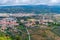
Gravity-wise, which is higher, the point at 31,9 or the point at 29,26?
the point at 31,9

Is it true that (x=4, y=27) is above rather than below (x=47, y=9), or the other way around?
below

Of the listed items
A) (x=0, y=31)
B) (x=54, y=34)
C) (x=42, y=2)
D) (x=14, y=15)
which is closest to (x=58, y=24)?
(x=54, y=34)

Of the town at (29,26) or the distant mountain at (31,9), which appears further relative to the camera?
the distant mountain at (31,9)

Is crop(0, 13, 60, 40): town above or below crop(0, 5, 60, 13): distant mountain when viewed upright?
below

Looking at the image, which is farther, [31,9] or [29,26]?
[31,9]

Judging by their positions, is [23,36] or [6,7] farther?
[6,7]

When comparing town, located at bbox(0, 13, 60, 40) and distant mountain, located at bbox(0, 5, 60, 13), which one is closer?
town, located at bbox(0, 13, 60, 40)

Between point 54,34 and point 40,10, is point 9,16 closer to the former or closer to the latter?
point 40,10

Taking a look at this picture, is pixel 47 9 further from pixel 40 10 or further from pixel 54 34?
pixel 54 34

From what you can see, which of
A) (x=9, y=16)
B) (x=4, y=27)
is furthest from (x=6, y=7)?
(x=4, y=27)

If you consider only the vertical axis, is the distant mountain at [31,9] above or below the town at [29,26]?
above
